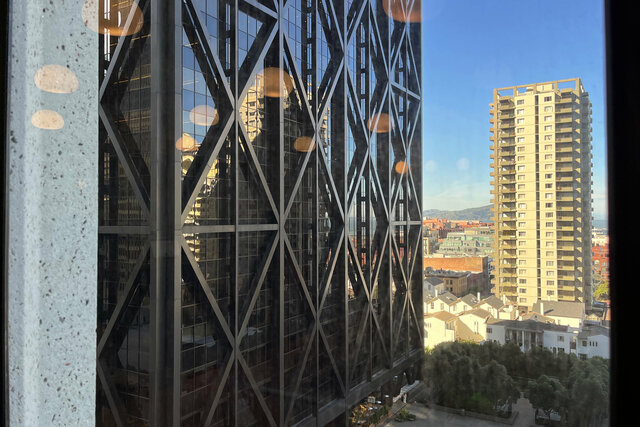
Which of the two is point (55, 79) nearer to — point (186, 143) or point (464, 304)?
point (186, 143)

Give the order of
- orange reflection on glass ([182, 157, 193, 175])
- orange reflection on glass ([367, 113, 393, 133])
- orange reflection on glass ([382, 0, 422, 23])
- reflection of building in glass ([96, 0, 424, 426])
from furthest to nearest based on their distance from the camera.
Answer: orange reflection on glass ([182, 157, 193, 175])
reflection of building in glass ([96, 0, 424, 426])
orange reflection on glass ([367, 113, 393, 133])
orange reflection on glass ([382, 0, 422, 23])

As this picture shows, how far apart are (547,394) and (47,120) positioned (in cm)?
95

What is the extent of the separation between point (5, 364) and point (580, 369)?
91 centimetres

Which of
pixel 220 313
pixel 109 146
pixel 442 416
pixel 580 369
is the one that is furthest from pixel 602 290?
pixel 109 146

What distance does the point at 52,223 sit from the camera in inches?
33.1

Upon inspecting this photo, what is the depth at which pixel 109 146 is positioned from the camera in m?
1.17

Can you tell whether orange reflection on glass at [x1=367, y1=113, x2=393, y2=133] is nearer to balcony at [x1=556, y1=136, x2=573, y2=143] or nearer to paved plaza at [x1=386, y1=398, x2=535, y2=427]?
balcony at [x1=556, y1=136, x2=573, y2=143]

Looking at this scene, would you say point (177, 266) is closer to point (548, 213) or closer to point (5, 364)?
point (5, 364)

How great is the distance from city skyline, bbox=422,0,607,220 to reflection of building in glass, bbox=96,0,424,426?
358 millimetres

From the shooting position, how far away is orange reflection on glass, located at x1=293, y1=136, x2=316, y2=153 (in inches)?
44.6

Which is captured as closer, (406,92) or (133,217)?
(406,92)

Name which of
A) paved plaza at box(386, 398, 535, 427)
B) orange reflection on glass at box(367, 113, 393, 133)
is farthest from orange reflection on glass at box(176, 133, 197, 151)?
paved plaza at box(386, 398, 535, 427)

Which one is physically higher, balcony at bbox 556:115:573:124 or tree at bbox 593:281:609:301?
balcony at bbox 556:115:573:124

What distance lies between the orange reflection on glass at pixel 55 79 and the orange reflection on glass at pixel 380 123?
603 mm
